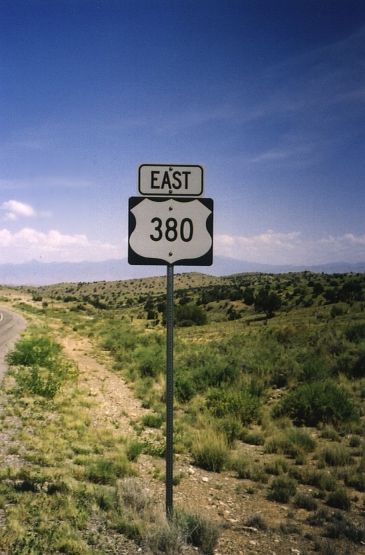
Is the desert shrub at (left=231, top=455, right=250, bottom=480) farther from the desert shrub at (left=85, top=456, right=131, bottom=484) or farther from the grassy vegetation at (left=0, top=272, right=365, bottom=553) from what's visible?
the desert shrub at (left=85, top=456, right=131, bottom=484)

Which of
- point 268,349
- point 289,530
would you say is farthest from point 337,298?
point 289,530

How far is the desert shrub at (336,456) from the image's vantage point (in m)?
7.62

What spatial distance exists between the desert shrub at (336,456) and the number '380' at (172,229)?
17.6 feet

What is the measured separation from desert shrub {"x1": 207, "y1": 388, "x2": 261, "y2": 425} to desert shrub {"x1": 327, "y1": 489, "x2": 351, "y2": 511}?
150 inches

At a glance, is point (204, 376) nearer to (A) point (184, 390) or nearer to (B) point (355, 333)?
(A) point (184, 390)

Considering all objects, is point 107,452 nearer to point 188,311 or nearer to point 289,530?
point 289,530

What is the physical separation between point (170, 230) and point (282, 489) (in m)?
4.33

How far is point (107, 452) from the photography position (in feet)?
→ 25.4

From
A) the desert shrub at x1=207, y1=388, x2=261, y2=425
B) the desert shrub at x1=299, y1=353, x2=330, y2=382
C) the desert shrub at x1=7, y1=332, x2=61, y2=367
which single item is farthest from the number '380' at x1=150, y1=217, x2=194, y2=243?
the desert shrub at x1=7, y1=332, x2=61, y2=367

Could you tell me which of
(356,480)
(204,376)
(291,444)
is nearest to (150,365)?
(204,376)

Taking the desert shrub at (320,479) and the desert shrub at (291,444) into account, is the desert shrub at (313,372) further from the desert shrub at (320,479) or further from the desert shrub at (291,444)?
the desert shrub at (320,479)

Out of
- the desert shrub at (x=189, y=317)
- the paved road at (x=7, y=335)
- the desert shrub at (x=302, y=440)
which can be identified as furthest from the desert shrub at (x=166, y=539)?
the desert shrub at (x=189, y=317)

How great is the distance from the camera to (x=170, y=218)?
4.35 metres

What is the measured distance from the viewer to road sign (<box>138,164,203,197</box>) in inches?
172
